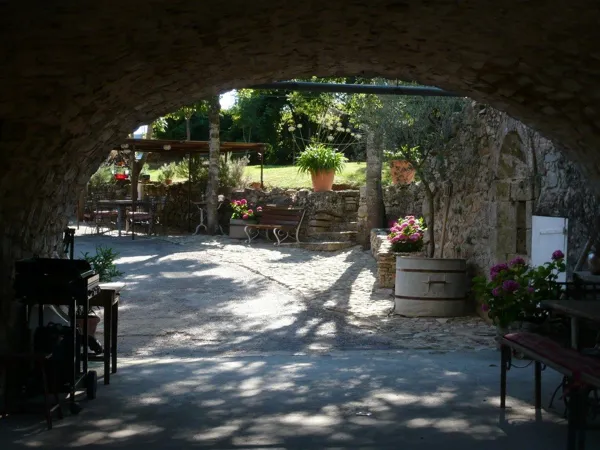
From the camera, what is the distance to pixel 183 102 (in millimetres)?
5664

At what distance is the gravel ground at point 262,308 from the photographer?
810cm

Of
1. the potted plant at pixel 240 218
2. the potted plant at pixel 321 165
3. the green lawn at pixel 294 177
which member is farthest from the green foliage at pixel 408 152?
the green lawn at pixel 294 177

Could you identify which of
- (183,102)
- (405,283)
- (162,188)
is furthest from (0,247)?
(162,188)

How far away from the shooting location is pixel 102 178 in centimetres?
2370

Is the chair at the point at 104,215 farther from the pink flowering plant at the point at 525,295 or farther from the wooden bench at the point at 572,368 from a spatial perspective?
the wooden bench at the point at 572,368

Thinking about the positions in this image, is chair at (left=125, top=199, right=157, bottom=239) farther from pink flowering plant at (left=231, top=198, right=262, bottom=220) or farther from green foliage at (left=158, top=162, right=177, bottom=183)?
green foliage at (left=158, top=162, right=177, bottom=183)

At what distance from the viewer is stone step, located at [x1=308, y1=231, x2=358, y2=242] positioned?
17219 millimetres

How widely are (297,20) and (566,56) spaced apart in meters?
1.56

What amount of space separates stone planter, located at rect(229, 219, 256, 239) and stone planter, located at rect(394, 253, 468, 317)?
29.9 ft

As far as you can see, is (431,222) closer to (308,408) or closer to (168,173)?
(308,408)

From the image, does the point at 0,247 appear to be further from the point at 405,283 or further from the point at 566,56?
the point at 405,283

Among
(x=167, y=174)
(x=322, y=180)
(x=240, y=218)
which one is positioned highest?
(x=167, y=174)

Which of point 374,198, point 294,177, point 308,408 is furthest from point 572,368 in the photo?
point 294,177

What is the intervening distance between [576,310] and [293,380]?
2.29 meters
